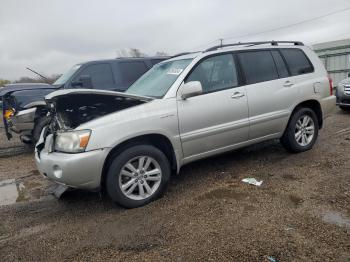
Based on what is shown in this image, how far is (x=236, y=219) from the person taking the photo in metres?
3.38

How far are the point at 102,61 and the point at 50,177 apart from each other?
482 centimetres

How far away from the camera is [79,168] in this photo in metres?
3.46

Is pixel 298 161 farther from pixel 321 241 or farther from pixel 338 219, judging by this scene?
pixel 321 241

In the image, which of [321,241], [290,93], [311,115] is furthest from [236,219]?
[311,115]

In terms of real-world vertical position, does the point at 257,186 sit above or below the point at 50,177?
below

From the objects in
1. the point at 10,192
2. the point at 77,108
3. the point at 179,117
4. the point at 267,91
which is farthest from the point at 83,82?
the point at 267,91

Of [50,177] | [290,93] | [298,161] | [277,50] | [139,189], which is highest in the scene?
[277,50]

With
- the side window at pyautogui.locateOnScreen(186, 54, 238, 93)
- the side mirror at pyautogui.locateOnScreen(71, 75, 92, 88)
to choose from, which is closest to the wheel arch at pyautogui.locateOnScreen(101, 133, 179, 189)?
the side window at pyautogui.locateOnScreen(186, 54, 238, 93)

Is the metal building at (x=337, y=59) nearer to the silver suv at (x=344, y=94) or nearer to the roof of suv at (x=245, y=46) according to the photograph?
the silver suv at (x=344, y=94)

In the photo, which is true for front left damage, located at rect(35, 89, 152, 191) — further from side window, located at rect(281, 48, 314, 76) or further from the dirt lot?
side window, located at rect(281, 48, 314, 76)

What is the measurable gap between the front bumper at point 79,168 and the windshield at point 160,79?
1.19 metres

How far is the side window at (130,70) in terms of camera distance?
26.7 feet

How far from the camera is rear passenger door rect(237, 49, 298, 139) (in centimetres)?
471

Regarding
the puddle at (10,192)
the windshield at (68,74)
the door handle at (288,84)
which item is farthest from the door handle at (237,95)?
the windshield at (68,74)
